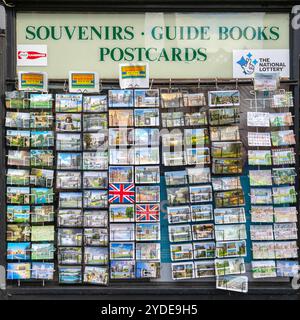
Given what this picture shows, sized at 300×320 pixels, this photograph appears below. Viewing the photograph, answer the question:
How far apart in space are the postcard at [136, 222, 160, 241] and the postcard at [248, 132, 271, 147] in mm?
1101

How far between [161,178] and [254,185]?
824 mm

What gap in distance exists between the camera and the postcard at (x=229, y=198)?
384 centimetres

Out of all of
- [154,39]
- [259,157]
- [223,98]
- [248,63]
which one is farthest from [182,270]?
[154,39]

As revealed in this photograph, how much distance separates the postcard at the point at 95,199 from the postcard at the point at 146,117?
2.24ft

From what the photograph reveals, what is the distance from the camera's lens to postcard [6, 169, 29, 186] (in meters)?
3.82

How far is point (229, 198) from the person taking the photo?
3.84 metres

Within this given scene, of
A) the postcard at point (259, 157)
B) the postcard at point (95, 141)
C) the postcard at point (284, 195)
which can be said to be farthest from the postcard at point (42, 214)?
the postcard at point (284, 195)

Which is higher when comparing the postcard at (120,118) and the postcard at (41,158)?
the postcard at (120,118)

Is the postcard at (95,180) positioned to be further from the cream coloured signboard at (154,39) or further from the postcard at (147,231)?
the cream coloured signboard at (154,39)

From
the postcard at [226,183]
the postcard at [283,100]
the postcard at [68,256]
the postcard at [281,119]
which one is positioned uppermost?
the postcard at [283,100]

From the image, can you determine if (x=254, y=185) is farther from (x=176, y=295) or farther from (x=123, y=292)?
(x=123, y=292)

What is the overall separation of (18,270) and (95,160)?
1182 millimetres

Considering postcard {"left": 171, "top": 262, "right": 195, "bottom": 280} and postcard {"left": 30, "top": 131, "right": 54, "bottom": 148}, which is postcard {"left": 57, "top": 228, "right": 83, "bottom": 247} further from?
postcard {"left": 171, "top": 262, "right": 195, "bottom": 280}

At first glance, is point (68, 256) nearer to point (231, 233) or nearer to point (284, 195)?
point (231, 233)
